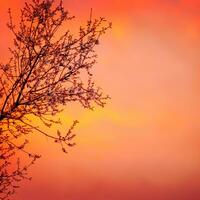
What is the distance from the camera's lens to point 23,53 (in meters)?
19.4

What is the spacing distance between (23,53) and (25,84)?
3.20 feet

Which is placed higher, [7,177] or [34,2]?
[34,2]

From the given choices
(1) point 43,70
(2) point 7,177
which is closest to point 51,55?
(1) point 43,70

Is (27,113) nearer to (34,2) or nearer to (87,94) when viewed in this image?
(87,94)

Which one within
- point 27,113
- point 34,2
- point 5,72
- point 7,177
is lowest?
point 7,177

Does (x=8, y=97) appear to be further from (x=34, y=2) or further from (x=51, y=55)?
(x=34, y=2)

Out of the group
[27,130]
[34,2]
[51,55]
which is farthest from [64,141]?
[34,2]

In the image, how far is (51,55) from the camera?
19312mm

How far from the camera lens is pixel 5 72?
19.9 meters

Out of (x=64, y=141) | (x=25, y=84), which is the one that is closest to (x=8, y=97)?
(x=25, y=84)

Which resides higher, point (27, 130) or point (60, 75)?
point (60, 75)

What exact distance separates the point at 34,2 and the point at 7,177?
205 inches

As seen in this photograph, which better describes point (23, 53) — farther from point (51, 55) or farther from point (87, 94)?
point (87, 94)

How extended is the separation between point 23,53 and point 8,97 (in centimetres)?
135
